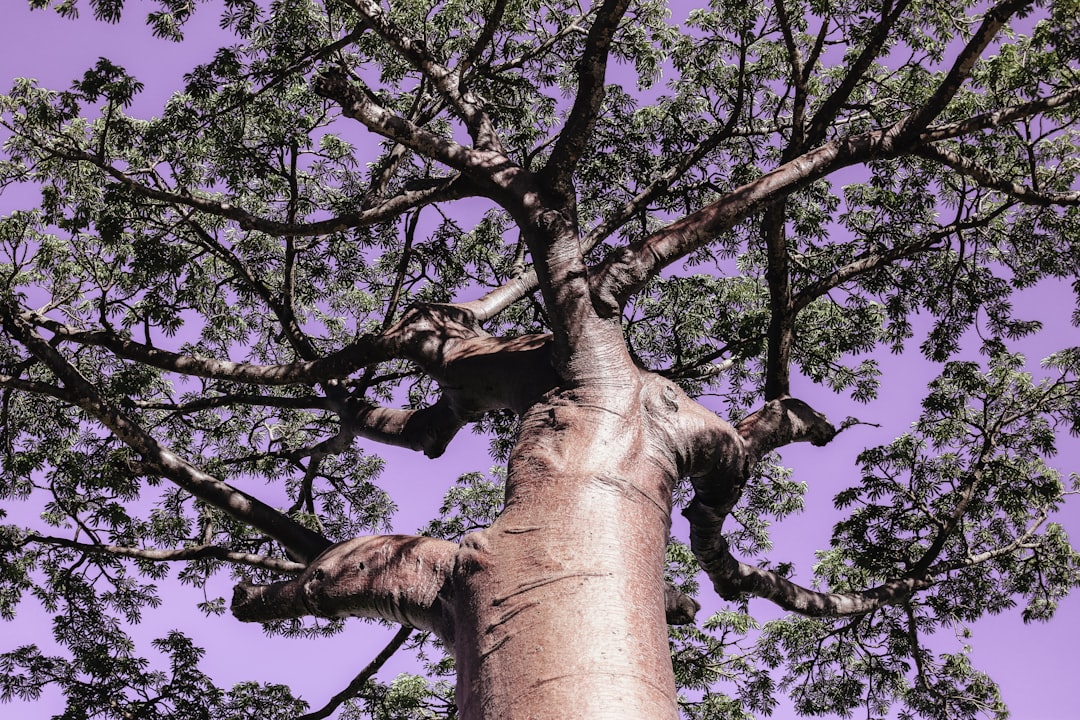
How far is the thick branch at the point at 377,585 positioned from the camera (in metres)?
3.82

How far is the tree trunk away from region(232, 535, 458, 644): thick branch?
15 centimetres

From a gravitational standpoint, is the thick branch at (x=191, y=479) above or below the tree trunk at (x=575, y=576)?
above

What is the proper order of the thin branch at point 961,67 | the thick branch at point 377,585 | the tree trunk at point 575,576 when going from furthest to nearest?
the thin branch at point 961,67
the thick branch at point 377,585
the tree trunk at point 575,576

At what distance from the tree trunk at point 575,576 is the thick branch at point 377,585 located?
0.15 metres

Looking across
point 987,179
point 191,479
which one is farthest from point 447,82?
point 987,179

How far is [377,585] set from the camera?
12.9ft

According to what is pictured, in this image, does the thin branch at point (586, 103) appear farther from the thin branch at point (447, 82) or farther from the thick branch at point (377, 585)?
the thick branch at point (377, 585)

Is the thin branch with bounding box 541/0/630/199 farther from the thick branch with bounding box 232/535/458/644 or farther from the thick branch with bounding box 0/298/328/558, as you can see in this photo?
the thick branch with bounding box 0/298/328/558

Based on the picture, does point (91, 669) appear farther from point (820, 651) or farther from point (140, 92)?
point (820, 651)

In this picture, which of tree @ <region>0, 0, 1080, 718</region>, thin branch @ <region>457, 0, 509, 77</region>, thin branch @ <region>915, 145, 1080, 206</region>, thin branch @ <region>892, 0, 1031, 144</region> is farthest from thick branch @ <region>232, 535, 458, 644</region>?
thin branch @ <region>915, 145, 1080, 206</region>

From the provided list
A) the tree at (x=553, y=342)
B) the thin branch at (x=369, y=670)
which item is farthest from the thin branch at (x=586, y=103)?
the thin branch at (x=369, y=670)

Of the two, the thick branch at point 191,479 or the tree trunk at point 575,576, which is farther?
the thick branch at point 191,479

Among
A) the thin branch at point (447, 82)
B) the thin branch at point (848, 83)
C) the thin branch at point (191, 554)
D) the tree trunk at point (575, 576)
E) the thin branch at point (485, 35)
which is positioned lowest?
the tree trunk at point (575, 576)

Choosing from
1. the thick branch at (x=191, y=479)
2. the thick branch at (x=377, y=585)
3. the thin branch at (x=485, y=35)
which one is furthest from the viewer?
the thin branch at (x=485, y=35)
